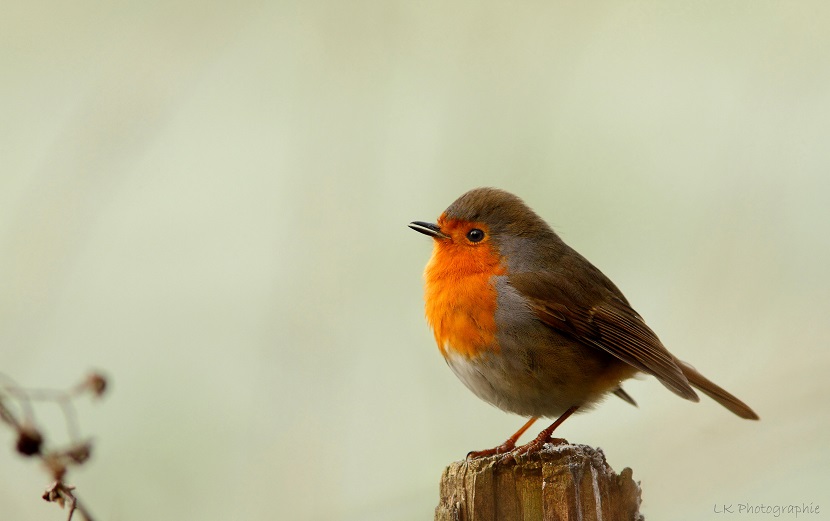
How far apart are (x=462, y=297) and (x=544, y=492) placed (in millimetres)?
1376

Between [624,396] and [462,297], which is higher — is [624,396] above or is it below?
below

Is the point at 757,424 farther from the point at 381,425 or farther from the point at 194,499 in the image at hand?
the point at 194,499

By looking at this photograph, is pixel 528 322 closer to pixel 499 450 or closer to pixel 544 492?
pixel 499 450

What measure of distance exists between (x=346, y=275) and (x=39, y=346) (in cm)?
147

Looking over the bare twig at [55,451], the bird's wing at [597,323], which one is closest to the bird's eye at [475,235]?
A: the bird's wing at [597,323]

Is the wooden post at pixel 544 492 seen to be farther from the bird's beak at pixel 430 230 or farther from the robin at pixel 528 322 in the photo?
the bird's beak at pixel 430 230

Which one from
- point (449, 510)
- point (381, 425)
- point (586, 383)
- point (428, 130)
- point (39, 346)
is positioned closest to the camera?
point (449, 510)

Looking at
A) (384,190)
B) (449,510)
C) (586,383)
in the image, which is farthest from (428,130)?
(449,510)

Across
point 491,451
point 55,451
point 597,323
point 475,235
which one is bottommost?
point 55,451

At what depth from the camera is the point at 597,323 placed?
3949 millimetres

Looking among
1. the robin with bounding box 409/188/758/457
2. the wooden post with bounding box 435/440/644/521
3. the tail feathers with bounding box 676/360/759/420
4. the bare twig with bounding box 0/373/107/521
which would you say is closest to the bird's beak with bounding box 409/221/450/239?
the robin with bounding box 409/188/758/457

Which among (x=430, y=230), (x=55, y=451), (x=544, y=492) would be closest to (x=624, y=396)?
(x=430, y=230)

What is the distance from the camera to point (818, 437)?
3.83m

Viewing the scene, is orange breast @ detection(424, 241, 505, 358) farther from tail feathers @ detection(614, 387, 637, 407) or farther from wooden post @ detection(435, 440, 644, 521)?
wooden post @ detection(435, 440, 644, 521)
